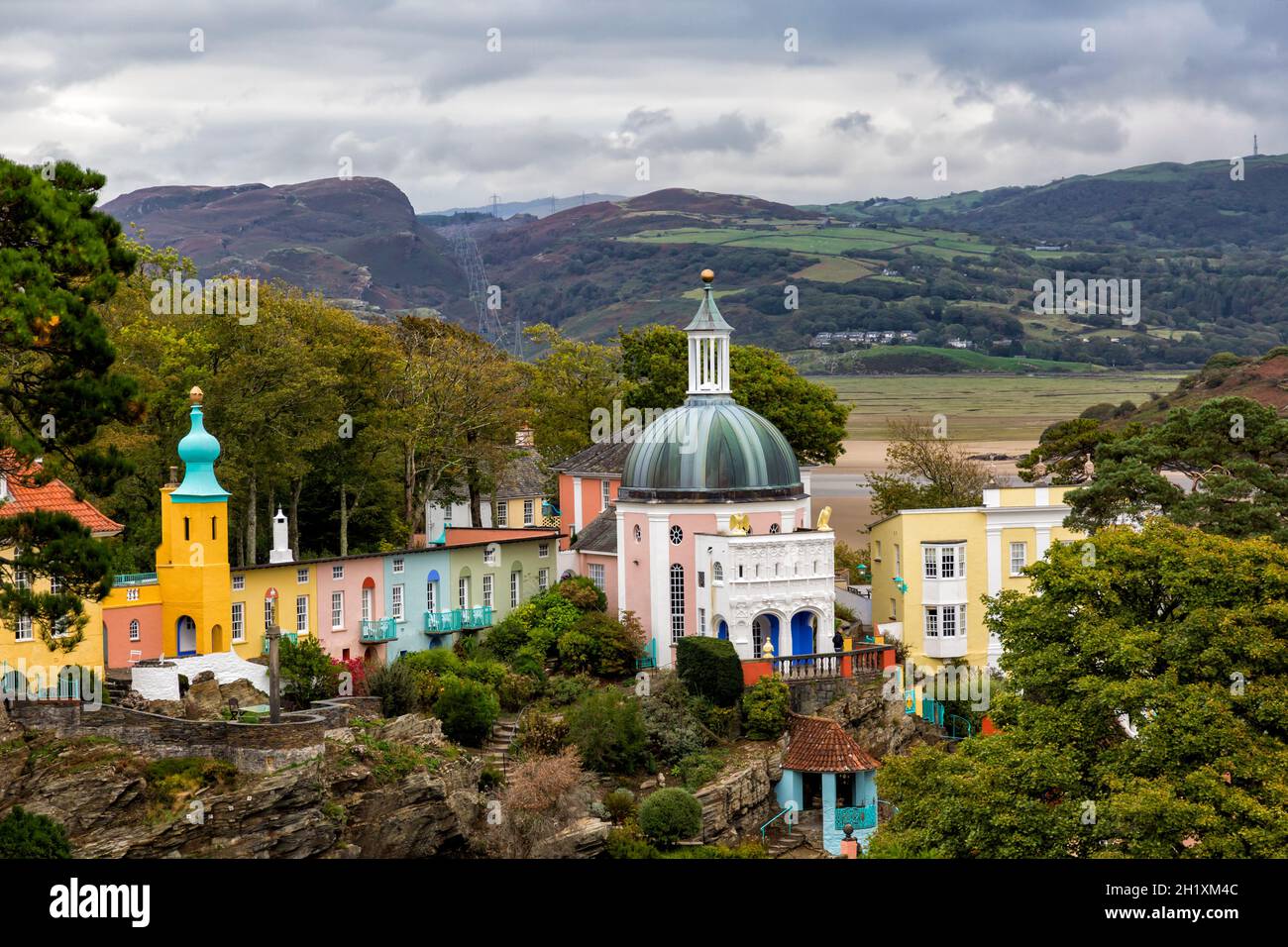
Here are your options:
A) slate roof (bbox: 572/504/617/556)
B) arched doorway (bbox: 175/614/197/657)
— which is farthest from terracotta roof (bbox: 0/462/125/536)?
slate roof (bbox: 572/504/617/556)

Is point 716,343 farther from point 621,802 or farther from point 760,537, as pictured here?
point 621,802

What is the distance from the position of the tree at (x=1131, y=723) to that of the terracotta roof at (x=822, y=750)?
16.3m

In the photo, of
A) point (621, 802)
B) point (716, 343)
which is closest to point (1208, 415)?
point (716, 343)

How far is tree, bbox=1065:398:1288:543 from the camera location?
200 ft

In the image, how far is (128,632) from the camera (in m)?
55.1

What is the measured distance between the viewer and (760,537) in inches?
2552

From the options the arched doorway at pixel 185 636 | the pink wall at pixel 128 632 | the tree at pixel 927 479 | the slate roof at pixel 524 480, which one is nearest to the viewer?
the pink wall at pixel 128 632

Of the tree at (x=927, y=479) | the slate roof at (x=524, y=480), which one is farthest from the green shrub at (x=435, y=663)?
the slate roof at (x=524, y=480)

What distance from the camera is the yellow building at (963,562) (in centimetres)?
7025

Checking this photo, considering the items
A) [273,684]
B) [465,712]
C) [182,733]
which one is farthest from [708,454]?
[182,733]

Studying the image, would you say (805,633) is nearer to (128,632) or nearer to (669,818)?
(669,818)

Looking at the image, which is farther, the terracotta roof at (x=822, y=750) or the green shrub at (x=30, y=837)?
the terracotta roof at (x=822, y=750)

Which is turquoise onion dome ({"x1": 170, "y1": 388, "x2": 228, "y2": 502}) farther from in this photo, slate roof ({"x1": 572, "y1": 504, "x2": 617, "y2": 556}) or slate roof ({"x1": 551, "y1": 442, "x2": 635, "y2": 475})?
slate roof ({"x1": 551, "y1": 442, "x2": 635, "y2": 475})

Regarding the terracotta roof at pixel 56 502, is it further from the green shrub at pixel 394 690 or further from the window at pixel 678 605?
the window at pixel 678 605
